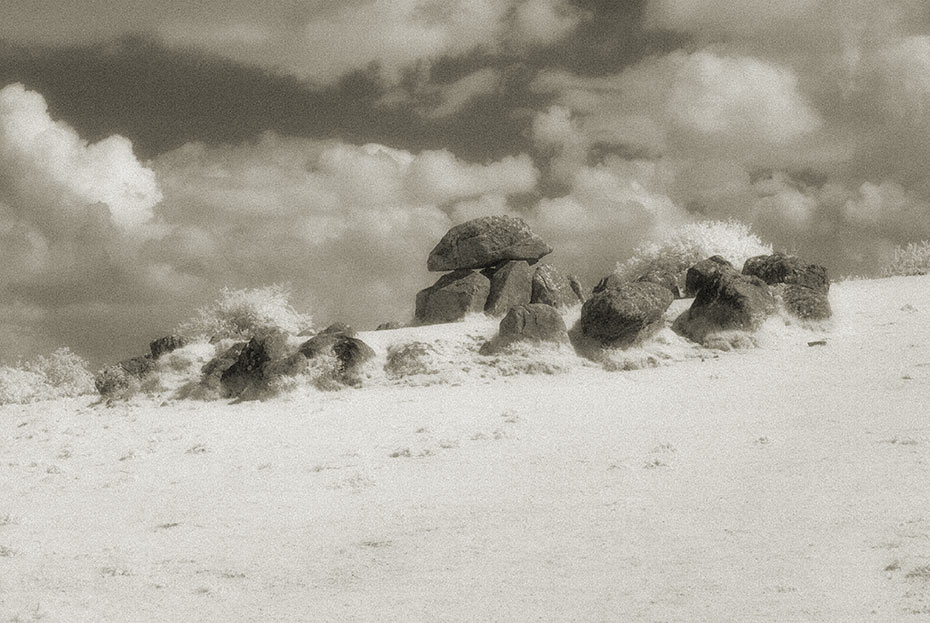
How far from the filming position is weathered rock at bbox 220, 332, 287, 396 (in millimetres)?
21844

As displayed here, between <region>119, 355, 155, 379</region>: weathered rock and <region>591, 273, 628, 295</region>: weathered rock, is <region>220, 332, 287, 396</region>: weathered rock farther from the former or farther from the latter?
<region>591, 273, 628, 295</region>: weathered rock

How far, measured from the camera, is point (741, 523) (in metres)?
9.13

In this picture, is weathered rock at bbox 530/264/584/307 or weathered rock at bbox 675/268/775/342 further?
weathered rock at bbox 530/264/584/307

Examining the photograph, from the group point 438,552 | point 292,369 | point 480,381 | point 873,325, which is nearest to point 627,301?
point 480,381

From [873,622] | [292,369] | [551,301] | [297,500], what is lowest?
[873,622]

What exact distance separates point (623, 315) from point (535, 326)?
219cm

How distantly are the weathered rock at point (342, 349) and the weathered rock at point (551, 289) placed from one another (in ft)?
20.7

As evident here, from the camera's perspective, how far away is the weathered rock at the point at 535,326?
72.5 ft

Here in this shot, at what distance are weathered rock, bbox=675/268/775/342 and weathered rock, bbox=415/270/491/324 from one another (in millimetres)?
6281

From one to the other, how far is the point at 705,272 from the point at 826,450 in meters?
14.1

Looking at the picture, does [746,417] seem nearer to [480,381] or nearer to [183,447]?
[480,381]

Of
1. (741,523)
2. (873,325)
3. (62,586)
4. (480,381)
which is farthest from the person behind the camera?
(873,325)

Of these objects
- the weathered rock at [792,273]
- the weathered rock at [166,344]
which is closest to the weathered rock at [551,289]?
the weathered rock at [792,273]

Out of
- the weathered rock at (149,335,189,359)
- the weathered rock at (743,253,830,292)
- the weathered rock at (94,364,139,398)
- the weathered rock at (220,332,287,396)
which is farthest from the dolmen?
the weathered rock at (94,364,139,398)
